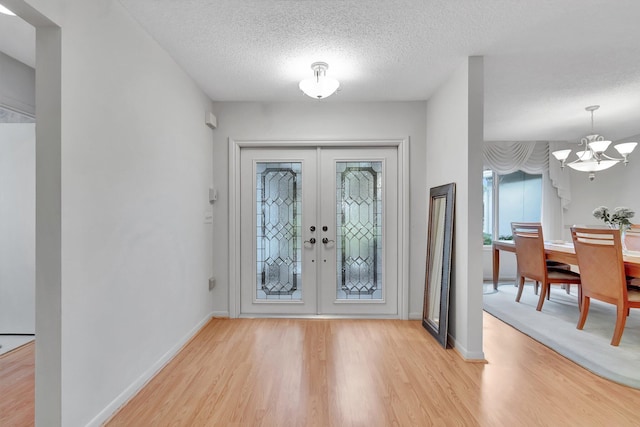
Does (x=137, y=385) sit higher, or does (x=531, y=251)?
(x=531, y=251)

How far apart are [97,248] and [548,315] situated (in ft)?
14.5

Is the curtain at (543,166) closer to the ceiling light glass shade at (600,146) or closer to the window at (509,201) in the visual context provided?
the window at (509,201)

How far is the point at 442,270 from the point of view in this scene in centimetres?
290

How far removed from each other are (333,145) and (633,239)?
390cm

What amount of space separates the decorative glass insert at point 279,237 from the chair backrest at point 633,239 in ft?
13.5

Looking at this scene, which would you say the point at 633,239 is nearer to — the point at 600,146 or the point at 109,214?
the point at 600,146

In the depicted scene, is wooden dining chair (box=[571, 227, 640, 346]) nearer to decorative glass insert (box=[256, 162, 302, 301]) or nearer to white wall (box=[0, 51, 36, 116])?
decorative glass insert (box=[256, 162, 302, 301])

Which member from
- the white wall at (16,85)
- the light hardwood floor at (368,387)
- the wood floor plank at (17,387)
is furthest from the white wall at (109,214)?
the white wall at (16,85)

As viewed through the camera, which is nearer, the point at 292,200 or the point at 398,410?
the point at 398,410

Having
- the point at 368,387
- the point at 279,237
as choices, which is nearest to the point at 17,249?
the point at 279,237

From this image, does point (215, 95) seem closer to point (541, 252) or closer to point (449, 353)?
point (449, 353)

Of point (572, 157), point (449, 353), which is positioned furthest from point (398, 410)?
point (572, 157)

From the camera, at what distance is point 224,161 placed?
11.5ft

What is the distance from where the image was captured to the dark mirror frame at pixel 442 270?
9.04 ft
